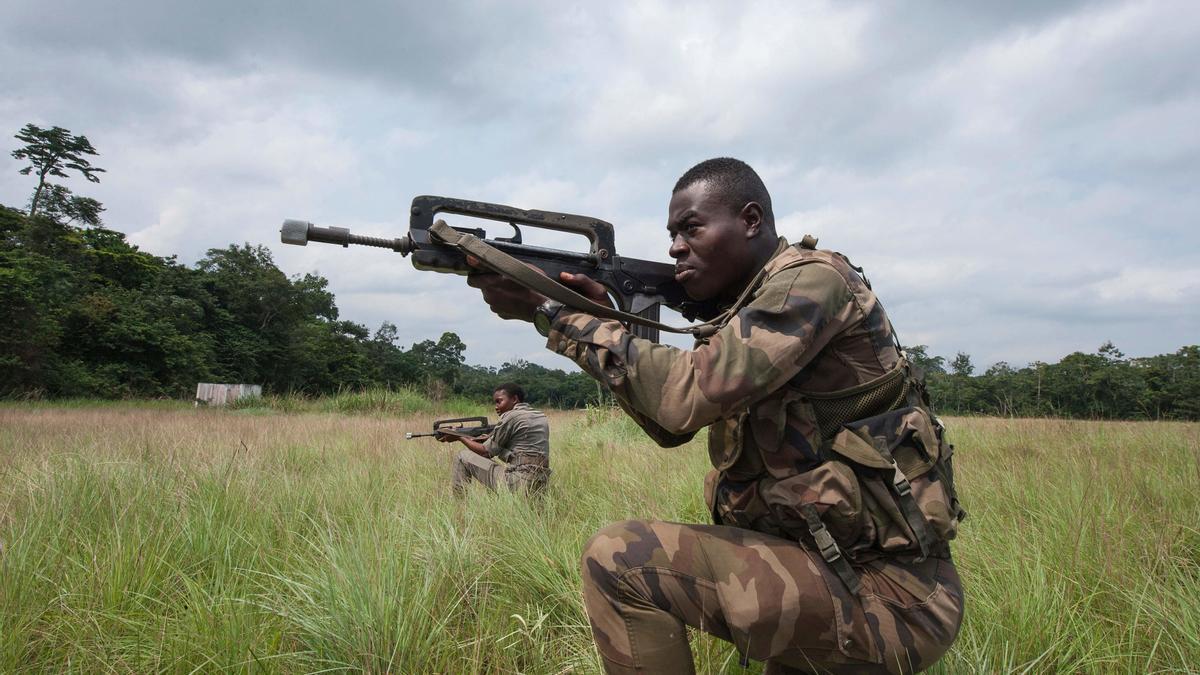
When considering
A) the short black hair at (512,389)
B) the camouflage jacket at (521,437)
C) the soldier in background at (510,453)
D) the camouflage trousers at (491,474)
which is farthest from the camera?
the short black hair at (512,389)

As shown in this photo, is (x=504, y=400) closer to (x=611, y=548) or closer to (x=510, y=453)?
(x=510, y=453)

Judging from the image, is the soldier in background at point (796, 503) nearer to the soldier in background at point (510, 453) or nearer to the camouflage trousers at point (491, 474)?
the camouflage trousers at point (491, 474)

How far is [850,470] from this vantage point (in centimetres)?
161

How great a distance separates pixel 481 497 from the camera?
4.43 m

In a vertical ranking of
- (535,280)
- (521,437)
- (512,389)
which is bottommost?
(521,437)

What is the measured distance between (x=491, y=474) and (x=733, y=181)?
15.9 ft

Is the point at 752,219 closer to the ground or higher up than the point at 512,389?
higher up

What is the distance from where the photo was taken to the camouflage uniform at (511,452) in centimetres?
622

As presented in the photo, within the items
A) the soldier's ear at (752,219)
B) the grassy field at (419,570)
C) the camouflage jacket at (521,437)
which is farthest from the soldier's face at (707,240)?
the camouflage jacket at (521,437)

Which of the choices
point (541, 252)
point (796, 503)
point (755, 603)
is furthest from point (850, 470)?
point (541, 252)

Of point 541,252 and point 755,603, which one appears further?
point 541,252

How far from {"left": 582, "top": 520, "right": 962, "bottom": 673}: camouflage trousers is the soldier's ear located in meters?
0.92

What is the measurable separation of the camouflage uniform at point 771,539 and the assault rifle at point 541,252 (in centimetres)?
54

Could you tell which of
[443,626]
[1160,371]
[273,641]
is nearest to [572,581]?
[443,626]
